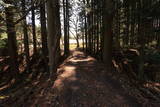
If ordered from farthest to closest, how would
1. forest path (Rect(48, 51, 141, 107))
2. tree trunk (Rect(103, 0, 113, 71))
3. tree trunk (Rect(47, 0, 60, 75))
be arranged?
tree trunk (Rect(103, 0, 113, 71)) → tree trunk (Rect(47, 0, 60, 75)) → forest path (Rect(48, 51, 141, 107))

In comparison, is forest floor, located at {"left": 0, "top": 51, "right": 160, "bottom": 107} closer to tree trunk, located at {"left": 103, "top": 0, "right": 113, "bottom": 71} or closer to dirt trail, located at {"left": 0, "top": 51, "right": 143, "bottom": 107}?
dirt trail, located at {"left": 0, "top": 51, "right": 143, "bottom": 107}

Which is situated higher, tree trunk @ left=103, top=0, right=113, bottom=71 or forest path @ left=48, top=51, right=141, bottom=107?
tree trunk @ left=103, top=0, right=113, bottom=71

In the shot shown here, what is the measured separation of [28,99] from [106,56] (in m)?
6.49

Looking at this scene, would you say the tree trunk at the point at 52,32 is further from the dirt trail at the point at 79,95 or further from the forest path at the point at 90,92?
the dirt trail at the point at 79,95

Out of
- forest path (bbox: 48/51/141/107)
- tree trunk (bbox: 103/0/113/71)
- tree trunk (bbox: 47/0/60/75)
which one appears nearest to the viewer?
forest path (bbox: 48/51/141/107)

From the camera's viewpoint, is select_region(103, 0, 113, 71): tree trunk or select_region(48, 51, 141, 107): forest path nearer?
select_region(48, 51, 141, 107): forest path

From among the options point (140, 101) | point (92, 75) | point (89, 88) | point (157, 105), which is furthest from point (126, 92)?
point (92, 75)

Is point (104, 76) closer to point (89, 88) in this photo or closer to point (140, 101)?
point (89, 88)

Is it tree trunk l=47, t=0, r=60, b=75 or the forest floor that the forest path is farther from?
tree trunk l=47, t=0, r=60, b=75

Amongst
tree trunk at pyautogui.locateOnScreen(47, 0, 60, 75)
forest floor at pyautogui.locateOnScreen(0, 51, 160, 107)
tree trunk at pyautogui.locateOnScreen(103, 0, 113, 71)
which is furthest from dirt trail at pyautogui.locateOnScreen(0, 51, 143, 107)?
tree trunk at pyautogui.locateOnScreen(103, 0, 113, 71)

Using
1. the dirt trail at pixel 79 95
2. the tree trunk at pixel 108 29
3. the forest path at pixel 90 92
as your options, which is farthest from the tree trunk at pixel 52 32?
the tree trunk at pixel 108 29

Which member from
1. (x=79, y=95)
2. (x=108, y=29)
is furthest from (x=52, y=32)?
(x=108, y=29)

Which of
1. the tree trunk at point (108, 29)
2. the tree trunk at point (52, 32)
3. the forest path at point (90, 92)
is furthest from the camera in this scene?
the tree trunk at point (108, 29)

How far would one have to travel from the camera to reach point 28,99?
590 centimetres
